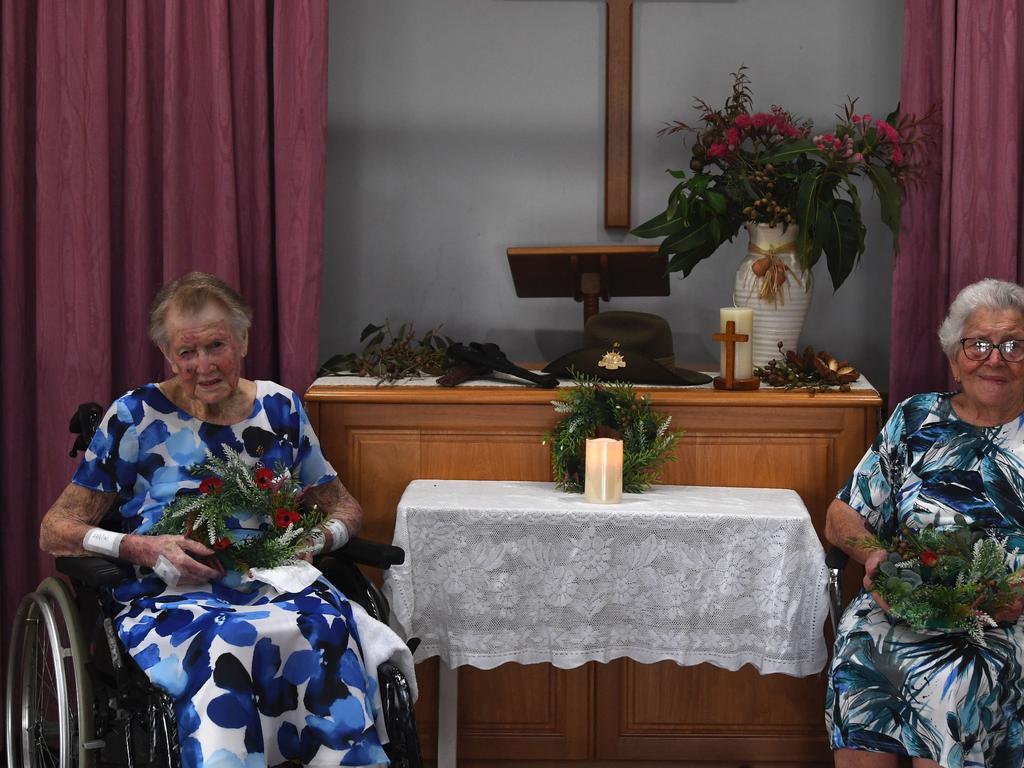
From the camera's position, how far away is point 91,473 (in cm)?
264

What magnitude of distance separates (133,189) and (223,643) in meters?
1.40

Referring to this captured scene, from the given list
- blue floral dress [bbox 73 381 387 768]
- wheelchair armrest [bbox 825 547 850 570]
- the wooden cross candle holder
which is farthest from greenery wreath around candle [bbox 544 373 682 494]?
blue floral dress [bbox 73 381 387 768]

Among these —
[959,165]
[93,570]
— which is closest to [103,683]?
[93,570]

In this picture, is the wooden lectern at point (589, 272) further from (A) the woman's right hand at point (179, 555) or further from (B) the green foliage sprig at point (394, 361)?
(A) the woman's right hand at point (179, 555)

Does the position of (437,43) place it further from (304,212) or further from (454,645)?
(454,645)

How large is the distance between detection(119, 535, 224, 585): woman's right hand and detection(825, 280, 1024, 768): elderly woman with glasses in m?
1.36

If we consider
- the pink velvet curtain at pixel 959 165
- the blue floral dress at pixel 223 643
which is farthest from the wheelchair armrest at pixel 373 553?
the pink velvet curtain at pixel 959 165

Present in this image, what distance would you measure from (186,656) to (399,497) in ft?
2.90

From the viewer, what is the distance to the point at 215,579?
2.54m

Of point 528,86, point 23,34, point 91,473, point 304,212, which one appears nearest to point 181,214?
point 304,212

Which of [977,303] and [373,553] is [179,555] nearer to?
[373,553]

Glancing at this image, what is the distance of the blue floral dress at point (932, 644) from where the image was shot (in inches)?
96.3

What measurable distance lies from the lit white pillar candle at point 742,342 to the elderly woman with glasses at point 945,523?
1.32ft

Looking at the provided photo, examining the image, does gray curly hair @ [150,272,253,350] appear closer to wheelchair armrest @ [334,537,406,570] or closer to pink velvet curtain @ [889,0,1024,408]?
wheelchair armrest @ [334,537,406,570]
